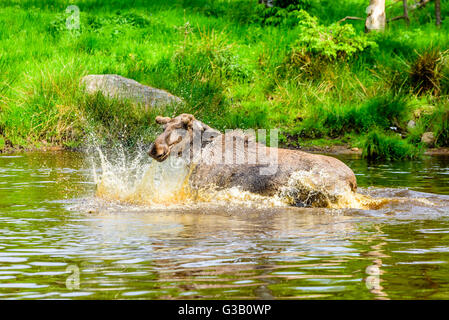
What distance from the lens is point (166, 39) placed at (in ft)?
84.3

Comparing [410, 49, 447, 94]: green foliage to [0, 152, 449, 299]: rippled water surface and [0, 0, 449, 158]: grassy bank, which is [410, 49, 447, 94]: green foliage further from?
[0, 152, 449, 299]: rippled water surface

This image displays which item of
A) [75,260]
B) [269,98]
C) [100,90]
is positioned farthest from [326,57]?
[75,260]

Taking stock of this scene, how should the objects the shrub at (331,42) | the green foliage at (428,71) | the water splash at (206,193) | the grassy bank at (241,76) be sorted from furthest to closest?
the shrub at (331,42), the green foliage at (428,71), the grassy bank at (241,76), the water splash at (206,193)

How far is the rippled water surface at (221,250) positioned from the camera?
19.9ft

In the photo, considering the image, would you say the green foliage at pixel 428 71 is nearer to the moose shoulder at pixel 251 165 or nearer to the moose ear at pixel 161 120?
the moose shoulder at pixel 251 165

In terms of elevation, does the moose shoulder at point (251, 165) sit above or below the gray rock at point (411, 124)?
below

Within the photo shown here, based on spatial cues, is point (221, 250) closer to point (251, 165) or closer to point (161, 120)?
point (251, 165)

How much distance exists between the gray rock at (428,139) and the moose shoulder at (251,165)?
8778mm

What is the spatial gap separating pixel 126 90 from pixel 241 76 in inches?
169

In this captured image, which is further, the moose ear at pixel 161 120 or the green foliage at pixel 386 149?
the green foliage at pixel 386 149

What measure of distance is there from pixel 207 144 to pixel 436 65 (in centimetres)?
1131

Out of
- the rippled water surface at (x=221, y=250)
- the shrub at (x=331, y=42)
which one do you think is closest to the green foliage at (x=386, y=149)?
the shrub at (x=331, y=42)

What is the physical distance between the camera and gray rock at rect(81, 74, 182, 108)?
1891 cm
